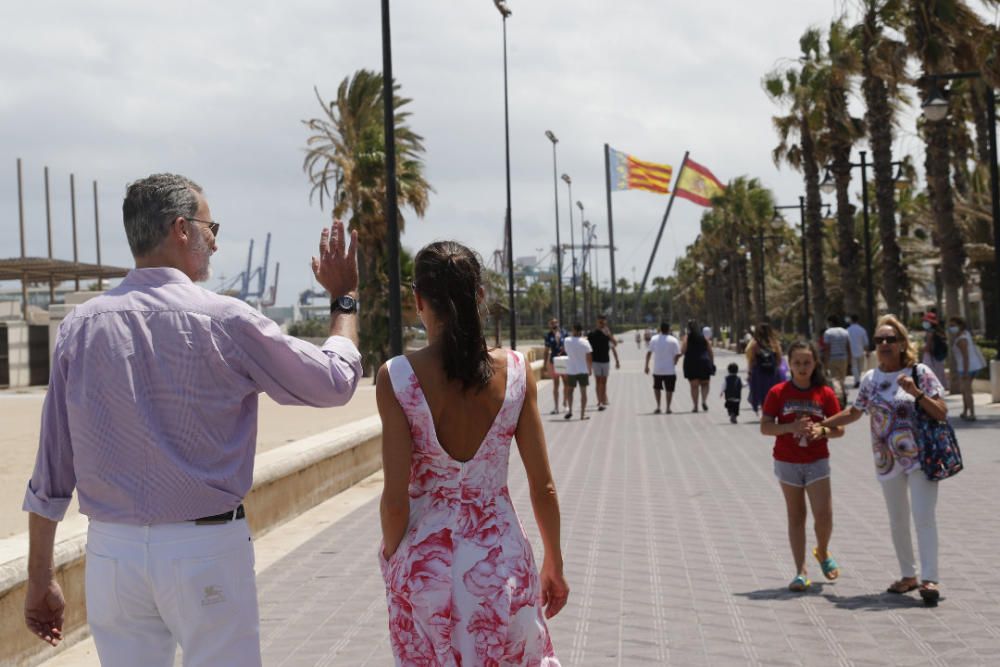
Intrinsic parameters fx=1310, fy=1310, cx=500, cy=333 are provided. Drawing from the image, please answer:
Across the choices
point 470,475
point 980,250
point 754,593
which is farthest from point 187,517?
point 980,250

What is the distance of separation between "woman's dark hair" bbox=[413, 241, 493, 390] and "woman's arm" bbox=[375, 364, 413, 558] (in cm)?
16

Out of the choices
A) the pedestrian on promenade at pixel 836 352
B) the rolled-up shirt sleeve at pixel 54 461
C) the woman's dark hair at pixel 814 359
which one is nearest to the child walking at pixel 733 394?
the pedestrian on promenade at pixel 836 352

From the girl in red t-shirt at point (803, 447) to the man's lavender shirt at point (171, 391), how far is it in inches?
202

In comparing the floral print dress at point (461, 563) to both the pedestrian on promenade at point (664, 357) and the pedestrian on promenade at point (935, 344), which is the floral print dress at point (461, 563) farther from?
the pedestrian on promenade at point (664, 357)

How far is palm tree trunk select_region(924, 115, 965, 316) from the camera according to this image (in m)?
26.2

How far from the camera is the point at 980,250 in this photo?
120ft

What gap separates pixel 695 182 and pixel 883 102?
129 feet

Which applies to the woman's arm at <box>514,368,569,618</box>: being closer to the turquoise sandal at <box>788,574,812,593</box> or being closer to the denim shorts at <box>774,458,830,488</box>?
the turquoise sandal at <box>788,574,812,593</box>

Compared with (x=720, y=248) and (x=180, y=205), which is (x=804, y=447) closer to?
(x=180, y=205)

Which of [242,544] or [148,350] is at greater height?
[148,350]

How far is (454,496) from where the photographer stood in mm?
3334

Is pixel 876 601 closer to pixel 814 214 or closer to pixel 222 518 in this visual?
pixel 222 518

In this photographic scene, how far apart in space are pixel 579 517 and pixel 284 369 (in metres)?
8.17

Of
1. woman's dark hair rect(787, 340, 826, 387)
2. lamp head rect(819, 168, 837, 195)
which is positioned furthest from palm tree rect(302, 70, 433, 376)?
woman's dark hair rect(787, 340, 826, 387)
